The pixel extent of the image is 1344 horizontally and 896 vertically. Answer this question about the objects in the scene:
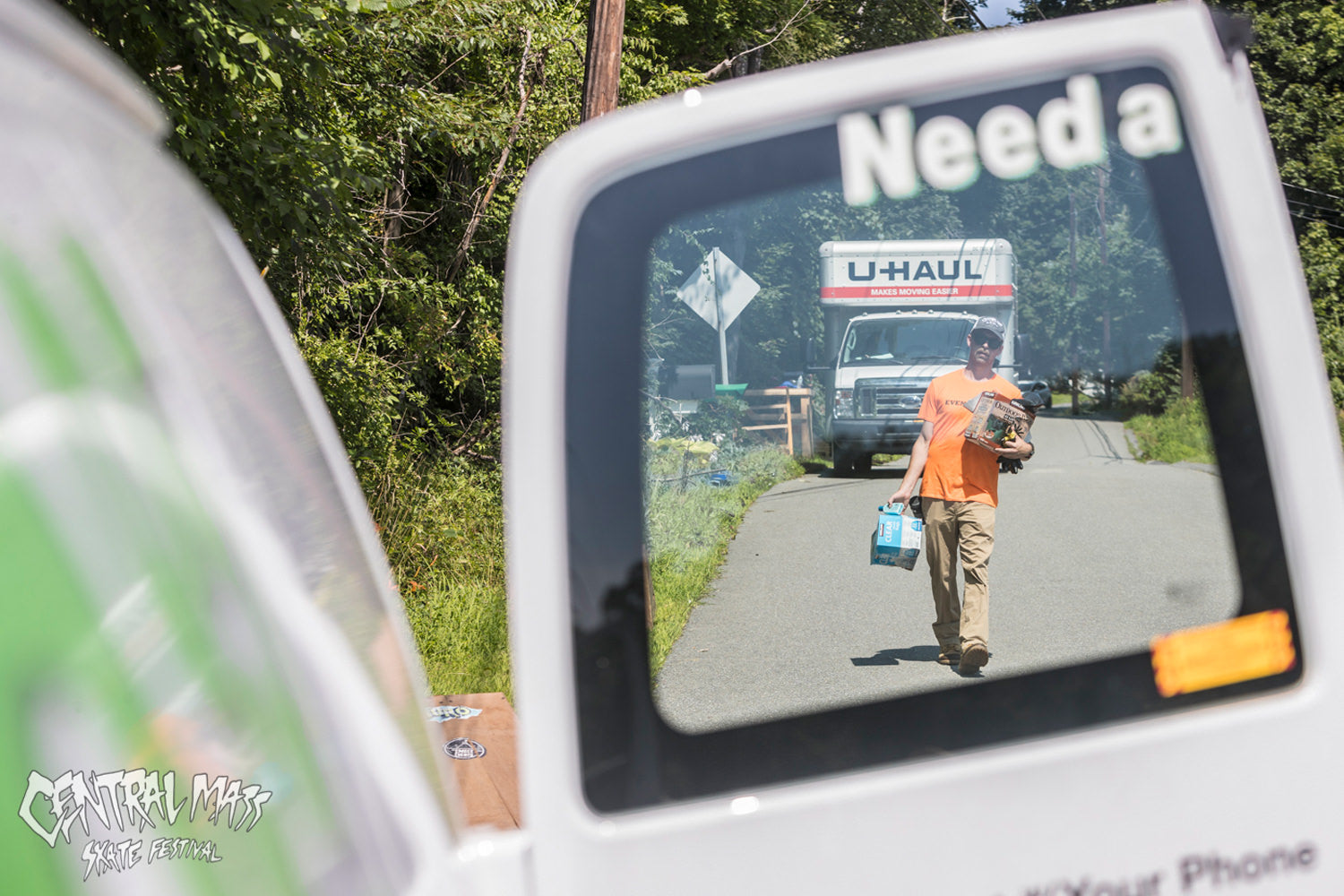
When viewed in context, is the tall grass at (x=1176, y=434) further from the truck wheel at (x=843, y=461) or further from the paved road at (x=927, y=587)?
the truck wheel at (x=843, y=461)

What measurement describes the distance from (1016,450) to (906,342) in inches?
8.1

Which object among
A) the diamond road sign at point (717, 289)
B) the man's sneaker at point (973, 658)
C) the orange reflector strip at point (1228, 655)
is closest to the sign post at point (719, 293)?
the diamond road sign at point (717, 289)

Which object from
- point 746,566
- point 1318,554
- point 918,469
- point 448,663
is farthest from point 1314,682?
point 448,663

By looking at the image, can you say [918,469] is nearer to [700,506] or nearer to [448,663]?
[700,506]

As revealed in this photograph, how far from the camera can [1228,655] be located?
49.3 inches

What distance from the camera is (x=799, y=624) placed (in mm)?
1284

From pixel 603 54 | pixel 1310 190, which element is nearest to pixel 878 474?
pixel 603 54

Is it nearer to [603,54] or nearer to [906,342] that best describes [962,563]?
[906,342]

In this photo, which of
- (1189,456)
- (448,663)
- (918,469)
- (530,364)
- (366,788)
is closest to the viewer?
(366,788)

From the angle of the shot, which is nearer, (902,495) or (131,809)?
(131,809)

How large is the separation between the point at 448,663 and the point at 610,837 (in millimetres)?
5939

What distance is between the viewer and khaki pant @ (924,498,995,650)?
1.29m

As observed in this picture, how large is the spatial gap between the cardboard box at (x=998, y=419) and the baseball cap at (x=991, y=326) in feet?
0.26

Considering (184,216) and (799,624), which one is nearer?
(184,216)
